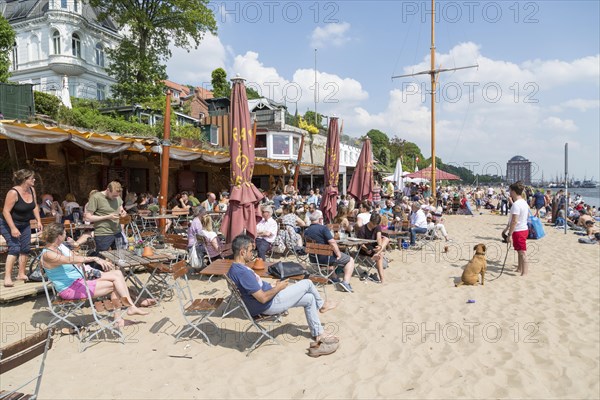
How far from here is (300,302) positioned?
3.73 meters

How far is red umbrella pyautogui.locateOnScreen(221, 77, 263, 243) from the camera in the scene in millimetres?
5660

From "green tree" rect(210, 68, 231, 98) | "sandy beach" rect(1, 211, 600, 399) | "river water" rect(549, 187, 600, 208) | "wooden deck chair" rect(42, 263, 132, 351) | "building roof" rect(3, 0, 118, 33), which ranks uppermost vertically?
"building roof" rect(3, 0, 118, 33)

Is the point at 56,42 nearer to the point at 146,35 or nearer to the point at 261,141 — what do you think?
the point at 146,35

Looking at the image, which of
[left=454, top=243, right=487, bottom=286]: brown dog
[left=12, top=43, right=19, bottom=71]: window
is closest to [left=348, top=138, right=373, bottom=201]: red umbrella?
[left=454, top=243, right=487, bottom=286]: brown dog

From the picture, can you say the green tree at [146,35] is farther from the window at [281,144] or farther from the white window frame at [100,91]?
the white window frame at [100,91]

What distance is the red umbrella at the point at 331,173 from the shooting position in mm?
9215

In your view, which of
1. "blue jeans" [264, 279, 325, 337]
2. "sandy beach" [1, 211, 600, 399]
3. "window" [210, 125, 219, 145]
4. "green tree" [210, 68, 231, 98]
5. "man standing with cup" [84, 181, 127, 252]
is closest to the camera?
"sandy beach" [1, 211, 600, 399]

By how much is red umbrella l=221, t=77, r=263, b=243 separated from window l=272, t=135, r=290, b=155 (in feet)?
70.7

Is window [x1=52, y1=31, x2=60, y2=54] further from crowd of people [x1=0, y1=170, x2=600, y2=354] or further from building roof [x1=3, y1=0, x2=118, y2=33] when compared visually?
crowd of people [x1=0, y1=170, x2=600, y2=354]

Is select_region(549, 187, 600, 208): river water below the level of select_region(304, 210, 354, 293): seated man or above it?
below

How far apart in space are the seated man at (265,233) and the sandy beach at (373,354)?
1.02m

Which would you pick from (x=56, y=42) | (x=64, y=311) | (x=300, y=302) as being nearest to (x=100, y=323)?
(x=64, y=311)

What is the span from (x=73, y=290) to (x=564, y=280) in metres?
7.07

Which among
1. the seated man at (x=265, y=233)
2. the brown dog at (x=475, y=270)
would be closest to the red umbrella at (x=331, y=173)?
the seated man at (x=265, y=233)
